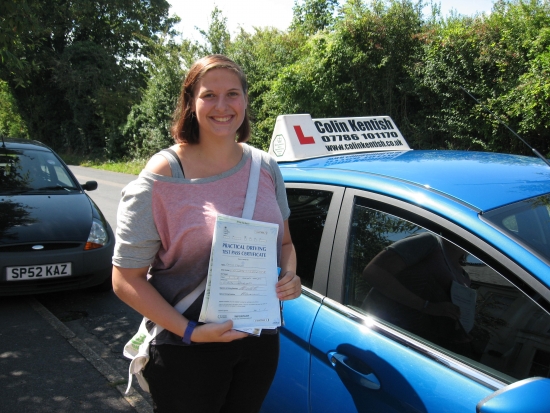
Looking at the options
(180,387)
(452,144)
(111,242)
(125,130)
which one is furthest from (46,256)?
(125,130)

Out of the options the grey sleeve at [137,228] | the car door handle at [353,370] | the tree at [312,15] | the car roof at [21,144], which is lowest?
the car door handle at [353,370]

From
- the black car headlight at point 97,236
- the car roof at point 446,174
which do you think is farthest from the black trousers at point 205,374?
the black car headlight at point 97,236

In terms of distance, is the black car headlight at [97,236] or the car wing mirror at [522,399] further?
the black car headlight at [97,236]

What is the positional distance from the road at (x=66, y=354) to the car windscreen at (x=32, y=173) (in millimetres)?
1231

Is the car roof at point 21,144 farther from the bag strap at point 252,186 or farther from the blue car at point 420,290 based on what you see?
the bag strap at point 252,186

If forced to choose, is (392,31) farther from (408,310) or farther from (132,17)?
(132,17)

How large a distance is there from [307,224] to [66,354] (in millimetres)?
2559

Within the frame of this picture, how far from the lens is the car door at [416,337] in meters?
1.55

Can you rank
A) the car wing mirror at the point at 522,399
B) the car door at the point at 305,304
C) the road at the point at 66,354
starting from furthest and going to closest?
the road at the point at 66,354 → the car door at the point at 305,304 → the car wing mirror at the point at 522,399

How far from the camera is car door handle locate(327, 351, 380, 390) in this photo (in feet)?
5.81

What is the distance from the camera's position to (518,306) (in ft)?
5.20

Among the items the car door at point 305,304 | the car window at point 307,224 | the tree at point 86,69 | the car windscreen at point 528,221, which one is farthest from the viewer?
the tree at point 86,69

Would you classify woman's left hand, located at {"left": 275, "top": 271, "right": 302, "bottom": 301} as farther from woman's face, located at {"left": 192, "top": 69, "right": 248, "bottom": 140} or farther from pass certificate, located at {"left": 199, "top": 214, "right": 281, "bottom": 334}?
woman's face, located at {"left": 192, "top": 69, "right": 248, "bottom": 140}

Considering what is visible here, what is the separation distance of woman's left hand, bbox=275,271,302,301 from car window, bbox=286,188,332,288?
1.60 feet
